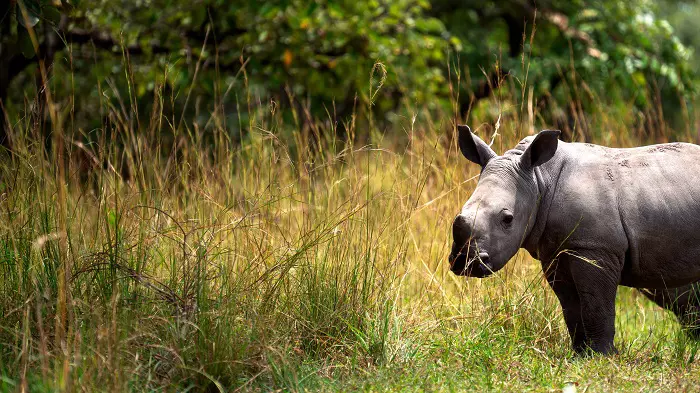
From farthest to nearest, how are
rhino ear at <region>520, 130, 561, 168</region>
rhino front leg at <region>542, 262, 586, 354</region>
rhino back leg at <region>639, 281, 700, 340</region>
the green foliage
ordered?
the green foliage < rhino back leg at <region>639, 281, 700, 340</region> < rhino front leg at <region>542, 262, 586, 354</region> < rhino ear at <region>520, 130, 561, 168</region>

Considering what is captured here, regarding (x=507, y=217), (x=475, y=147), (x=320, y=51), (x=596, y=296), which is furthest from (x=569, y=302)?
(x=320, y=51)

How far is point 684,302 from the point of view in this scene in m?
4.48

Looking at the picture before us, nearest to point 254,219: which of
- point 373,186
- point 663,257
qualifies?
point 373,186

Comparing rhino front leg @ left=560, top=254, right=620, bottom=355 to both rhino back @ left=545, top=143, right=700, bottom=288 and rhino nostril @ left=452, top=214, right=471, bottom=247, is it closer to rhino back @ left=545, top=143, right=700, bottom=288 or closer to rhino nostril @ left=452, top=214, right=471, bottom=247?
rhino back @ left=545, top=143, right=700, bottom=288

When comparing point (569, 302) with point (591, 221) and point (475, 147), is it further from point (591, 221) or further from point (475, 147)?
point (475, 147)

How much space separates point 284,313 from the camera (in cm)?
378

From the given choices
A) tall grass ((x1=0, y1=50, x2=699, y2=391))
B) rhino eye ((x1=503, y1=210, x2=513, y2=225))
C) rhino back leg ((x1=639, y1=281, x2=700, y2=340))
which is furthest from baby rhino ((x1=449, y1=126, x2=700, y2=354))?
rhino back leg ((x1=639, y1=281, x2=700, y2=340))

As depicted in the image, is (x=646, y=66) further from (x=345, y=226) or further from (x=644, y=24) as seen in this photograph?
(x=345, y=226)

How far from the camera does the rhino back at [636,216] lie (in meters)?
3.68

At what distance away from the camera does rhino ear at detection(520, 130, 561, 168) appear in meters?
3.74

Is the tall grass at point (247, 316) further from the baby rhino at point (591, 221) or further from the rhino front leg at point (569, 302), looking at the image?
the baby rhino at point (591, 221)

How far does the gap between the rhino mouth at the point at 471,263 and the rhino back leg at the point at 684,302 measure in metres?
1.28

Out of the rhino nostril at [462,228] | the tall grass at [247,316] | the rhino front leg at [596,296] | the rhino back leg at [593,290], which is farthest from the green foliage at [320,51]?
the rhino nostril at [462,228]

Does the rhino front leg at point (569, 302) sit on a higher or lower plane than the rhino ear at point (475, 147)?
lower
